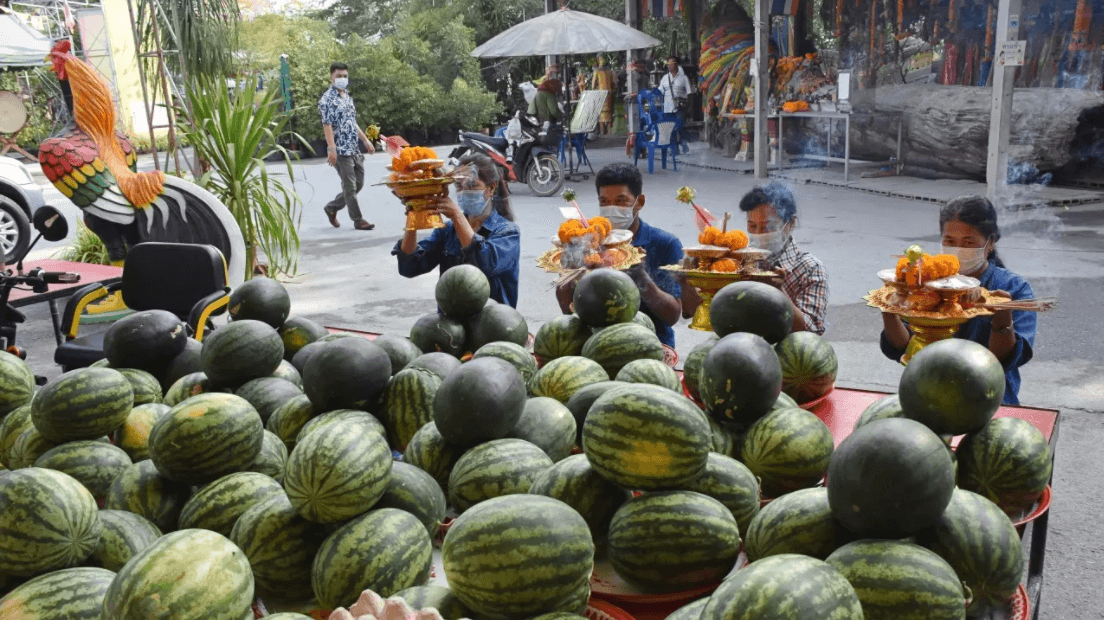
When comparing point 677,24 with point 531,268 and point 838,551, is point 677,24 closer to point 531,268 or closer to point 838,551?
point 531,268

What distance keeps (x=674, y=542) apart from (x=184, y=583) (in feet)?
2.71

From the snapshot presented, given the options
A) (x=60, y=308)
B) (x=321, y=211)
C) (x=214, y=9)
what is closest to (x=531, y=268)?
(x=214, y=9)

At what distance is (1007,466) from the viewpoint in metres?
1.94

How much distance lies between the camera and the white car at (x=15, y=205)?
8.84 meters

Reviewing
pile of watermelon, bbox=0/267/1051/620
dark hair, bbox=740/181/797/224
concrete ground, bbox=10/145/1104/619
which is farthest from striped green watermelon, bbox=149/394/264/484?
concrete ground, bbox=10/145/1104/619

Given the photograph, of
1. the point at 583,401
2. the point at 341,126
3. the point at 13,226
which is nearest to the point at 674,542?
the point at 583,401

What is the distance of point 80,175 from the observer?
618 centimetres

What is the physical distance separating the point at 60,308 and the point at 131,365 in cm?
700

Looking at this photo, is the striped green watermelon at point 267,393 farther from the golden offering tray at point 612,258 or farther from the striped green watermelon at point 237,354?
the golden offering tray at point 612,258

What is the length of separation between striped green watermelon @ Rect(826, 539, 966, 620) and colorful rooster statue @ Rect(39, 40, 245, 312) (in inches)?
233

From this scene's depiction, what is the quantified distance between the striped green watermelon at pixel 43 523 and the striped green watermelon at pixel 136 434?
53 centimetres

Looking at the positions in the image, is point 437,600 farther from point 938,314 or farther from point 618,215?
point 618,215

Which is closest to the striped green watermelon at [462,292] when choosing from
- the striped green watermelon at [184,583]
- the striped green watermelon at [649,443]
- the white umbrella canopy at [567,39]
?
the striped green watermelon at [649,443]

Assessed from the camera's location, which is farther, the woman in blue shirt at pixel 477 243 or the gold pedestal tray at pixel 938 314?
the woman in blue shirt at pixel 477 243
